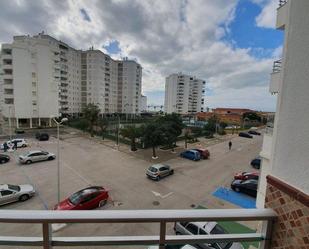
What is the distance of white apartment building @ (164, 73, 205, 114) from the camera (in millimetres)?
82438

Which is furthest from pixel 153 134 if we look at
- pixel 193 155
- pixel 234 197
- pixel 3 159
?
pixel 3 159

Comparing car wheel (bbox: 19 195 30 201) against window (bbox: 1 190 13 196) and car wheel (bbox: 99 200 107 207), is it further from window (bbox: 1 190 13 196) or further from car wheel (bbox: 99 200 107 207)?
car wheel (bbox: 99 200 107 207)

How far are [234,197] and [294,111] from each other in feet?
39.1

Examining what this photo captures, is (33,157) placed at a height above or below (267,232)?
below

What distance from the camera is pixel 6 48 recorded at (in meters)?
→ 32.9

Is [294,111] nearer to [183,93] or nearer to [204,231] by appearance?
[204,231]

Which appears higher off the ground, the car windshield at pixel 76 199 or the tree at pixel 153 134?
the tree at pixel 153 134

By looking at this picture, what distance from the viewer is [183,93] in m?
82.6

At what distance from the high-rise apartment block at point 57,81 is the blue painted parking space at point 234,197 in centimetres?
3350

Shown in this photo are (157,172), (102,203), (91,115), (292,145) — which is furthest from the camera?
(91,115)

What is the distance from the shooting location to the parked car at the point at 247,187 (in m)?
12.0

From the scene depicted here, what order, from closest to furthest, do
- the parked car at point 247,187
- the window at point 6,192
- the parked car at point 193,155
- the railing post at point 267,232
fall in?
the railing post at point 267,232 → the window at point 6,192 → the parked car at point 247,187 → the parked car at point 193,155

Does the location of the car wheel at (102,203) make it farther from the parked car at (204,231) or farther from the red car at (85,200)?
the parked car at (204,231)

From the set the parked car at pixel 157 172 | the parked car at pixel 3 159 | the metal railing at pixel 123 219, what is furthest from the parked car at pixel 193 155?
the metal railing at pixel 123 219
